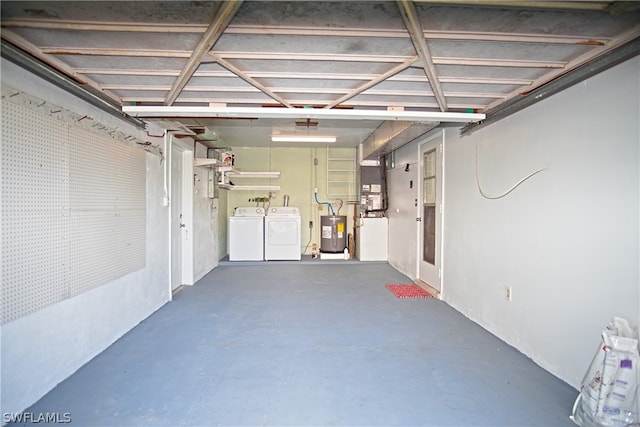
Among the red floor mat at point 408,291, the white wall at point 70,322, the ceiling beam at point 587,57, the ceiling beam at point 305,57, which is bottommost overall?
the red floor mat at point 408,291

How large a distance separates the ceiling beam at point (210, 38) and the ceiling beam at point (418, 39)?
0.79 metres

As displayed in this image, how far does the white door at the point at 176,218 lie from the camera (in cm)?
430

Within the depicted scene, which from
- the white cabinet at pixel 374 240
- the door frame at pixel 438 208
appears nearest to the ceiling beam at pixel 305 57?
the door frame at pixel 438 208

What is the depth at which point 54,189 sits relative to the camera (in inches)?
81.7

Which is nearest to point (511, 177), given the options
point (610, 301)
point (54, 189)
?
point (610, 301)

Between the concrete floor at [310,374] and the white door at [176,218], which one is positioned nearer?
the concrete floor at [310,374]

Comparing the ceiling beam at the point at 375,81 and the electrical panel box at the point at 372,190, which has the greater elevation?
the ceiling beam at the point at 375,81

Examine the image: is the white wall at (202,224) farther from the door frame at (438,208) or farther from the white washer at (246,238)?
the door frame at (438,208)

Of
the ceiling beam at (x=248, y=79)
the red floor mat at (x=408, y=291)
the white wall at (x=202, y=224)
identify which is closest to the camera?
the ceiling beam at (x=248, y=79)

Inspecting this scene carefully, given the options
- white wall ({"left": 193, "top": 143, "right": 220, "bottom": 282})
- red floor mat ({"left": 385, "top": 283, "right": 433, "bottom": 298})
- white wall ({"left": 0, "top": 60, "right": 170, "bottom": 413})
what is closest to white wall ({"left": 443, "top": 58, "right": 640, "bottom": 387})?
red floor mat ({"left": 385, "top": 283, "right": 433, "bottom": 298})

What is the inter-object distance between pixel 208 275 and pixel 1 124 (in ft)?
13.4

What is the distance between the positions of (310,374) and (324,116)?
2108 mm

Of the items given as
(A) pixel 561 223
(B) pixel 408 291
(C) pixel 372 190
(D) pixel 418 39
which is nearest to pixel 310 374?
(A) pixel 561 223

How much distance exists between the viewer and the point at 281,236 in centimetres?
662
